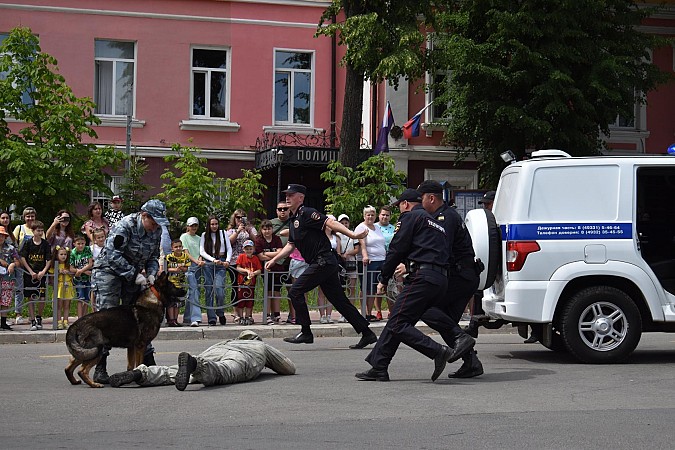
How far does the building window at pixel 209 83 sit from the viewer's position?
94.7 feet

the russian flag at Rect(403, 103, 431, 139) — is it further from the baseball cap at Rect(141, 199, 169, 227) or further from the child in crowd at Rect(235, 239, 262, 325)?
the baseball cap at Rect(141, 199, 169, 227)

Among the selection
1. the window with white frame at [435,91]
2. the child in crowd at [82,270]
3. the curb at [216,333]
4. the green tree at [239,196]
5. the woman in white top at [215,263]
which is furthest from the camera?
the window with white frame at [435,91]

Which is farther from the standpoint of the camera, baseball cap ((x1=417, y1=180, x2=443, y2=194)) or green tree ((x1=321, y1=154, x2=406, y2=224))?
green tree ((x1=321, y1=154, x2=406, y2=224))

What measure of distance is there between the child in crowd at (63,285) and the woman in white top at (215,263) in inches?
81.4

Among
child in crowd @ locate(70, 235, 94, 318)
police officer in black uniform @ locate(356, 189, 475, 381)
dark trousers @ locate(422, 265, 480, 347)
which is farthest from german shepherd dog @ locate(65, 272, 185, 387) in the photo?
child in crowd @ locate(70, 235, 94, 318)

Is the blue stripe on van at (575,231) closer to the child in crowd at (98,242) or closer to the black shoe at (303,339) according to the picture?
the black shoe at (303,339)

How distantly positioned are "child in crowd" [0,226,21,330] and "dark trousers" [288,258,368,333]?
15.7 ft


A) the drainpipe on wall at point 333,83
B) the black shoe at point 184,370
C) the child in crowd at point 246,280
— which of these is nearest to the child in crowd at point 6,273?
the child in crowd at point 246,280

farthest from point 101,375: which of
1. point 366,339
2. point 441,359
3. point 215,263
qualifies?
point 215,263

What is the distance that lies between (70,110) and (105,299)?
1122 centimetres

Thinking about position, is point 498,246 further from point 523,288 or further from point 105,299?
point 105,299

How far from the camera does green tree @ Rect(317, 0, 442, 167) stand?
2284 cm

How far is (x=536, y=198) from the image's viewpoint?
12234 millimetres

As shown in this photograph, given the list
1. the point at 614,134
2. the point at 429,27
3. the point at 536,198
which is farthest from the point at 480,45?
the point at 536,198
